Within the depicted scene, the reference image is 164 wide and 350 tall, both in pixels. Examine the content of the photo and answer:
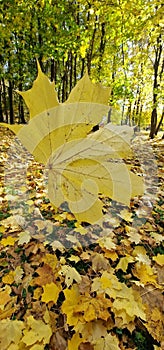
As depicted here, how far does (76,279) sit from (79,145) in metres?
1.18

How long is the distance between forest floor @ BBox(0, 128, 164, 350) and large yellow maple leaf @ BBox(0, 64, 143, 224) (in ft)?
1.27

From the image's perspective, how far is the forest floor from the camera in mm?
1167

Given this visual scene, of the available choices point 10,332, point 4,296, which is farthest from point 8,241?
point 10,332

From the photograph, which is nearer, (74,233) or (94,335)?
(94,335)

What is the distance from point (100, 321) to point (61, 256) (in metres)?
0.50

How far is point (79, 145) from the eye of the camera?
0.45 m

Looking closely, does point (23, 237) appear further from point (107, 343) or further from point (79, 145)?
point (79, 145)

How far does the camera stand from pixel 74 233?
73.4 inches

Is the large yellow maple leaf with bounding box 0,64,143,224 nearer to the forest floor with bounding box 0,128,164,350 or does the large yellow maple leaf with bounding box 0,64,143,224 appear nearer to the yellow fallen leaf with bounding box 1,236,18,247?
the forest floor with bounding box 0,128,164,350

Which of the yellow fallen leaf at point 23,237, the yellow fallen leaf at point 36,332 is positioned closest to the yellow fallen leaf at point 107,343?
the yellow fallen leaf at point 36,332

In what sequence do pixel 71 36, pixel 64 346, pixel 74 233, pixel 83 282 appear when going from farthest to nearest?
1. pixel 71 36
2. pixel 74 233
3. pixel 83 282
4. pixel 64 346

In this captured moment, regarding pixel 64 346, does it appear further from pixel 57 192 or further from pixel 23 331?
pixel 57 192

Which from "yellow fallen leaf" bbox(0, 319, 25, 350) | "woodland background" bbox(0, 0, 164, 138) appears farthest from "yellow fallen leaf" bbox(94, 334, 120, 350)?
"woodland background" bbox(0, 0, 164, 138)

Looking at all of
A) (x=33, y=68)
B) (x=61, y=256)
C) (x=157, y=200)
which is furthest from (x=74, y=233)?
(x=33, y=68)
